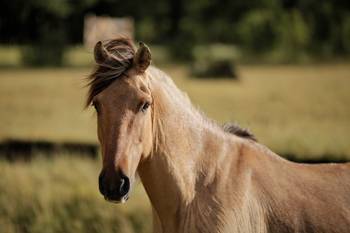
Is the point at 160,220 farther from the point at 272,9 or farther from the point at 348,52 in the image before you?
the point at 272,9

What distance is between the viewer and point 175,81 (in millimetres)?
15594

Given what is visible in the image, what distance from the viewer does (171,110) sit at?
249 centimetres

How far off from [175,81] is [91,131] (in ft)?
25.9

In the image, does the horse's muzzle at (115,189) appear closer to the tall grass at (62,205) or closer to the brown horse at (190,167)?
the brown horse at (190,167)

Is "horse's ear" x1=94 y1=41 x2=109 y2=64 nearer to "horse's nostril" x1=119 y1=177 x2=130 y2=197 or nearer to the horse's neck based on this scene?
the horse's neck

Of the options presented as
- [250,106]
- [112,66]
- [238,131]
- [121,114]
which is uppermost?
[112,66]

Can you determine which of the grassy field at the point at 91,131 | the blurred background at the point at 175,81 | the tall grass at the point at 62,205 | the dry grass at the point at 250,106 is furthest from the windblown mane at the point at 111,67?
the tall grass at the point at 62,205

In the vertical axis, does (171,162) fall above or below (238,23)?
above

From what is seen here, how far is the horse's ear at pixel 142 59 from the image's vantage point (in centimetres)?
231

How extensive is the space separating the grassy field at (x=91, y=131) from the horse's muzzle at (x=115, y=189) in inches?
29.5

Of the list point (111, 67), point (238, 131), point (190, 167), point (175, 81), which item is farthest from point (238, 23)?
point (111, 67)

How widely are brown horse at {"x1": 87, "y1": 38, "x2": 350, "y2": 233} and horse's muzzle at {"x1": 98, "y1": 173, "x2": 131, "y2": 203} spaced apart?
0.02 m

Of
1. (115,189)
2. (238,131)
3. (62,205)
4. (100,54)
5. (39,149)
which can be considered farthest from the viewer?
(39,149)

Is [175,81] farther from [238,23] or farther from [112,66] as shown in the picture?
[238,23]
